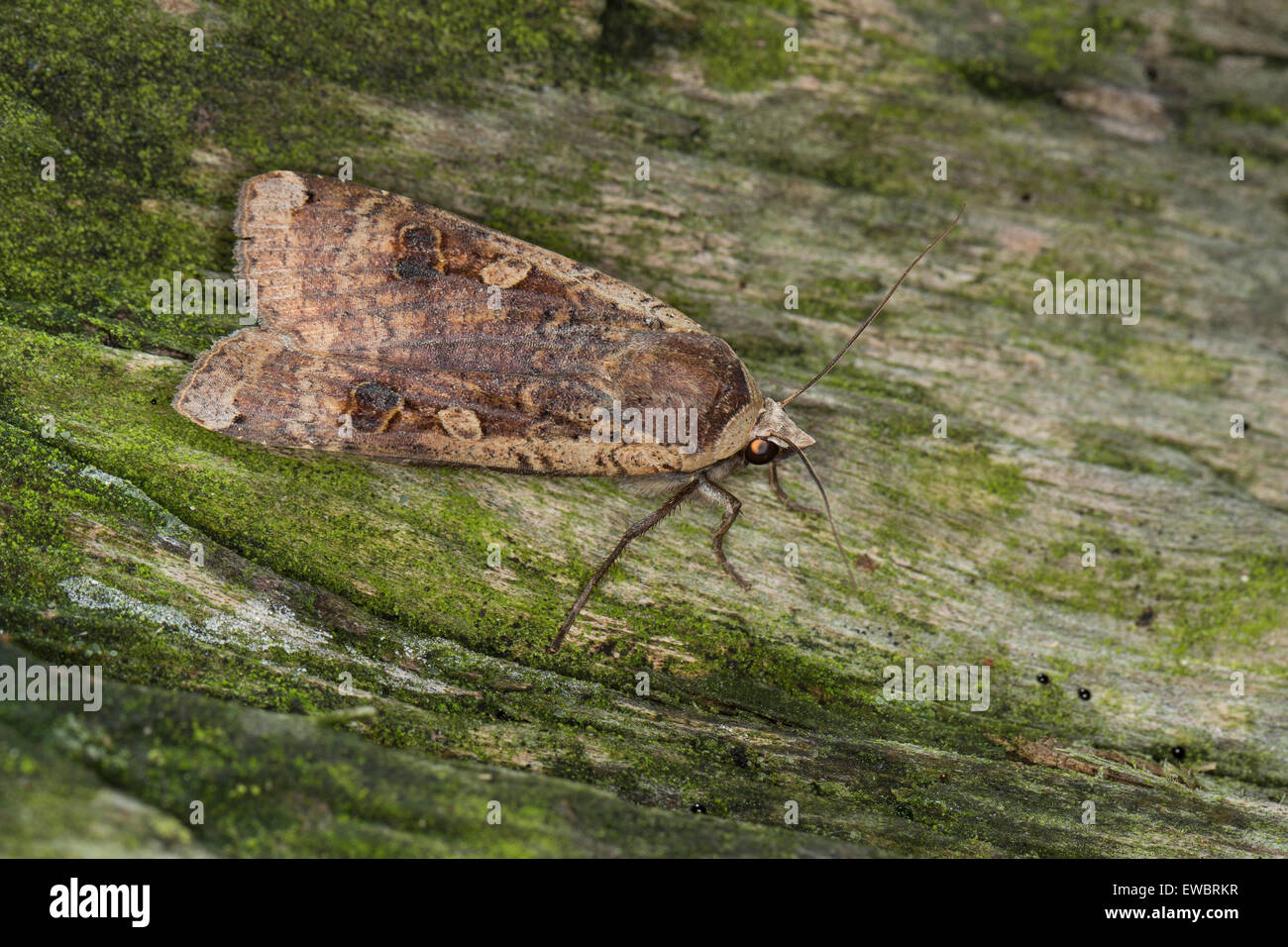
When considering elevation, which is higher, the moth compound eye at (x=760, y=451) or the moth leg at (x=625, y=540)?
the moth compound eye at (x=760, y=451)

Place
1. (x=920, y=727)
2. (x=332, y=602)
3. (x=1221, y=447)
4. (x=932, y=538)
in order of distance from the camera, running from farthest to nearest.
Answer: (x=1221, y=447) < (x=932, y=538) < (x=920, y=727) < (x=332, y=602)

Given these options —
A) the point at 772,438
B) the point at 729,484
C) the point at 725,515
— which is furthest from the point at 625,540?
the point at 772,438

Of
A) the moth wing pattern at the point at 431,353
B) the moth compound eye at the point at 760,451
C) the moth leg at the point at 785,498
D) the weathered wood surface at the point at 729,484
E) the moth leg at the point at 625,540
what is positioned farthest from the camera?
the moth leg at the point at 785,498

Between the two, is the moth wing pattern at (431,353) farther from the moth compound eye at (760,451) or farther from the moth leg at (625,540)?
the moth leg at (625,540)

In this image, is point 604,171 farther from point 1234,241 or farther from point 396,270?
point 1234,241

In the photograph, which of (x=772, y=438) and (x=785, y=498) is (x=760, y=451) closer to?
(x=772, y=438)

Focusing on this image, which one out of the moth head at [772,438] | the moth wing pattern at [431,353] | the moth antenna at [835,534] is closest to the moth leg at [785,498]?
the moth antenna at [835,534]

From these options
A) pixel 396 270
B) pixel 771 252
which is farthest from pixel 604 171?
pixel 396 270
